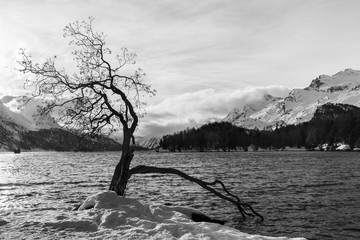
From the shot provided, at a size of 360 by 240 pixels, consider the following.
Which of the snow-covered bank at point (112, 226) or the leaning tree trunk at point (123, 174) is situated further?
the leaning tree trunk at point (123, 174)

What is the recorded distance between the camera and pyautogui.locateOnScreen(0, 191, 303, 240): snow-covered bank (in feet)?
40.0

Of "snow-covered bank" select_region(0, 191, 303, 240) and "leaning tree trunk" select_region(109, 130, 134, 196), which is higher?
"leaning tree trunk" select_region(109, 130, 134, 196)

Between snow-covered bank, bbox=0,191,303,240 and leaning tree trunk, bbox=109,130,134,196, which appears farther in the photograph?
leaning tree trunk, bbox=109,130,134,196

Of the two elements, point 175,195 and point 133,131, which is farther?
point 175,195

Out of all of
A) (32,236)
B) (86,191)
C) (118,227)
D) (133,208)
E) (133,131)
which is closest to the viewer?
(32,236)

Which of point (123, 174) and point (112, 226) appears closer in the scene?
point (112, 226)

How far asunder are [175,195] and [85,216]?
23998 millimetres

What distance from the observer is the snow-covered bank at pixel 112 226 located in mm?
12180

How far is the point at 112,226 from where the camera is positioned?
43.3 feet

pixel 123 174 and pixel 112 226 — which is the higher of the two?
pixel 123 174

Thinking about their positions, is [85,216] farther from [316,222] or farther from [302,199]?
[302,199]

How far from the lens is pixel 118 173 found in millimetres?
20938

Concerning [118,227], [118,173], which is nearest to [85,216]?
[118,227]

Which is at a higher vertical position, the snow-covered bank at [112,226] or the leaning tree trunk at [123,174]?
the leaning tree trunk at [123,174]
